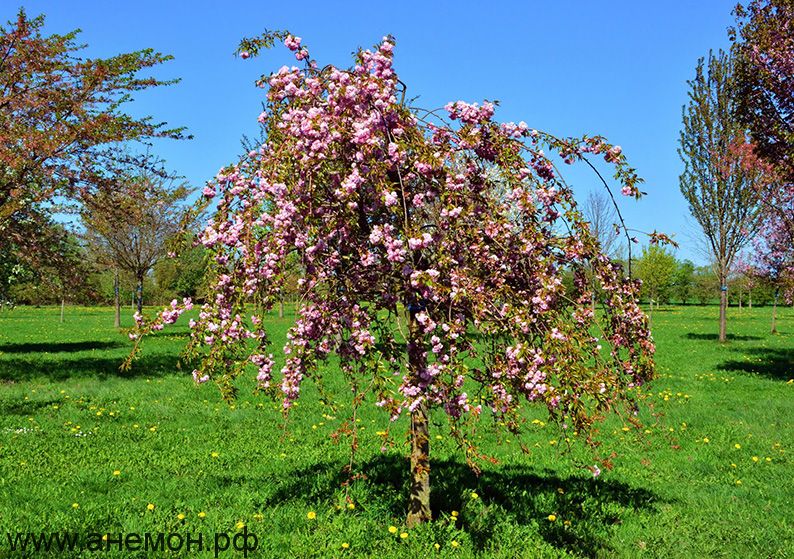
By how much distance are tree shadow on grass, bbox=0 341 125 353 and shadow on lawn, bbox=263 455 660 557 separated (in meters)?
18.6

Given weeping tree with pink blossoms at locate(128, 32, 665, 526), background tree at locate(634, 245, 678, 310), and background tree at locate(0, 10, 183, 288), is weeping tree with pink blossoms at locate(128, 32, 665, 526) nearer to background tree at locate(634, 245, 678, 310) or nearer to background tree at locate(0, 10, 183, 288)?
background tree at locate(0, 10, 183, 288)

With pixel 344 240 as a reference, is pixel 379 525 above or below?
below

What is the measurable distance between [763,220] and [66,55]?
24.0m

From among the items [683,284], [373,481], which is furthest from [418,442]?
[683,284]

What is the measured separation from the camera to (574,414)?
453cm

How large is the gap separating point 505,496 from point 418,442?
2.52 meters

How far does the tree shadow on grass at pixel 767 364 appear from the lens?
57.2 ft

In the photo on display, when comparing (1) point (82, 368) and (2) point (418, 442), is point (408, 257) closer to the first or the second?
(2) point (418, 442)

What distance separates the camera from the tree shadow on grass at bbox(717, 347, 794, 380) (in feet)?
57.2

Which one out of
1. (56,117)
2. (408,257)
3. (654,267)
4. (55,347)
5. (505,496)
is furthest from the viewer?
(654,267)

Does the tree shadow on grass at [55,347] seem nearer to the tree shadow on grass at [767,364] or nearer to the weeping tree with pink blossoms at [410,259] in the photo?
the weeping tree with pink blossoms at [410,259]

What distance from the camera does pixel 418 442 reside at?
489 cm

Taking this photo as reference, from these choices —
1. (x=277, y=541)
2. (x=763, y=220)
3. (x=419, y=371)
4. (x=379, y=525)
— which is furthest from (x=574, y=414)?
(x=763, y=220)

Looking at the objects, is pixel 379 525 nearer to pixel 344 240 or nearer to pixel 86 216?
pixel 344 240
